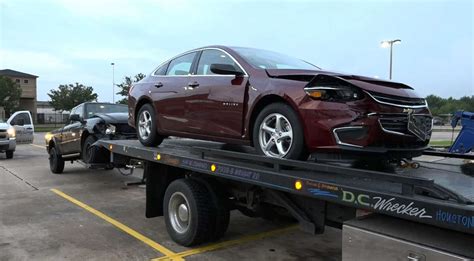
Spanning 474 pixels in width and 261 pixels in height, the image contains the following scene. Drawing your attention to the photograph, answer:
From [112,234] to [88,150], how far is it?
390 cm

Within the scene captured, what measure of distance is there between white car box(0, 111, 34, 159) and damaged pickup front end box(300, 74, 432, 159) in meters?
14.4

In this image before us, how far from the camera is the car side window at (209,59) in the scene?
5.49 meters

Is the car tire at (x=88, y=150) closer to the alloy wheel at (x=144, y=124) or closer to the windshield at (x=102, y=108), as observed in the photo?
the windshield at (x=102, y=108)

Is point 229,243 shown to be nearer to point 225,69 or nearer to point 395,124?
point 225,69

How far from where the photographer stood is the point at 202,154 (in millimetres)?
5270

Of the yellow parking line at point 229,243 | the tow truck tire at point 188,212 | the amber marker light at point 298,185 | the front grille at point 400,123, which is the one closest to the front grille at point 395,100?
the front grille at point 400,123

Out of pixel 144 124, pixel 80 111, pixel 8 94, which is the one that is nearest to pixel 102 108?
pixel 80 111

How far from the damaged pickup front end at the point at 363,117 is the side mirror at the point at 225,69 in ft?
3.47

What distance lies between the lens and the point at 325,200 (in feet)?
12.2

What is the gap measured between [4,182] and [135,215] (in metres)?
5.08

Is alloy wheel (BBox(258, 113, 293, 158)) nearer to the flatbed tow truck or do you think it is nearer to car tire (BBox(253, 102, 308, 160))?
car tire (BBox(253, 102, 308, 160))

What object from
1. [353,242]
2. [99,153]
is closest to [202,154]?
[353,242]

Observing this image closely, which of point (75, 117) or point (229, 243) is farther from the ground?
point (75, 117)

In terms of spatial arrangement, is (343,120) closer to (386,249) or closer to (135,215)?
(386,249)
